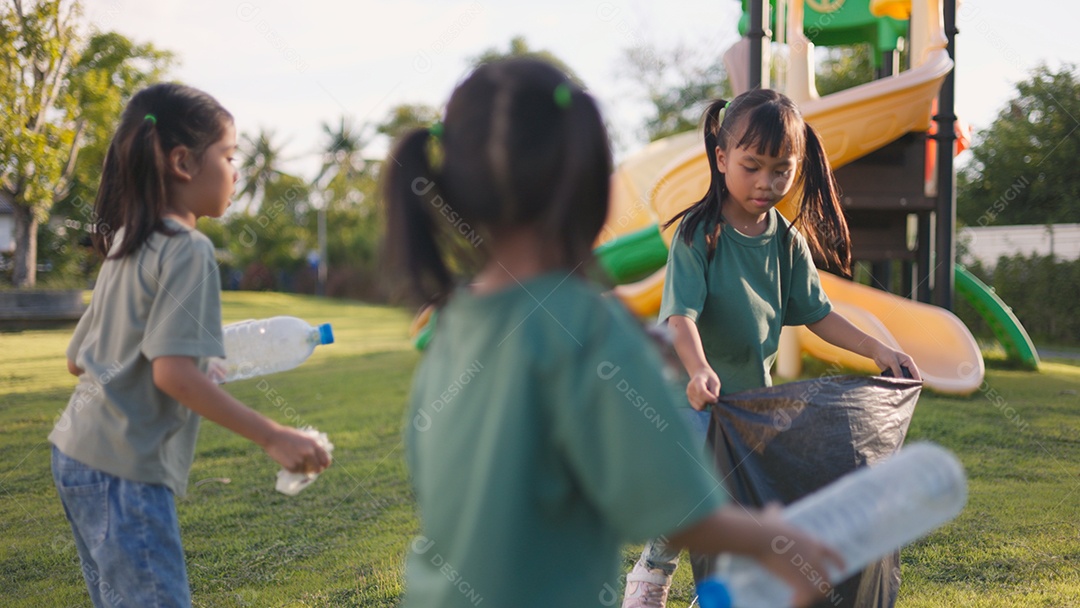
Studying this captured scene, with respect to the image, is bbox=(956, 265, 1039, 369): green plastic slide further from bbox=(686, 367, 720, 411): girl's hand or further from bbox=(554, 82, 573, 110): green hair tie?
bbox=(554, 82, 573, 110): green hair tie

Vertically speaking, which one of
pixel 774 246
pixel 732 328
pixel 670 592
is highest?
pixel 774 246

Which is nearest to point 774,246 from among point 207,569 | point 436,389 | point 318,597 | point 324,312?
point 436,389

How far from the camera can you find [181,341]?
1812 millimetres

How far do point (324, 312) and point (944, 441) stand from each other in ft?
66.4

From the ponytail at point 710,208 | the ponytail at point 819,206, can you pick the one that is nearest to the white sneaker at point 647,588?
the ponytail at point 710,208

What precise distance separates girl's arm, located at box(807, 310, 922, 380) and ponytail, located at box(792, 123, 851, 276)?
26 cm

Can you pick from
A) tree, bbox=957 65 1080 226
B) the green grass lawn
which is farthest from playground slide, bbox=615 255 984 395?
tree, bbox=957 65 1080 226

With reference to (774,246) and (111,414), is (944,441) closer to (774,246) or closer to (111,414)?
(774,246)

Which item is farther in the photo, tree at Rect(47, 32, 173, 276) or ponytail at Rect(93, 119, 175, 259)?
tree at Rect(47, 32, 173, 276)

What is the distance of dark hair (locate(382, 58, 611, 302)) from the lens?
112cm

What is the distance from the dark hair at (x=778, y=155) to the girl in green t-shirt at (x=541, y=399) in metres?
1.44

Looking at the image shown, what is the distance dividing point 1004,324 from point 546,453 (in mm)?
9258

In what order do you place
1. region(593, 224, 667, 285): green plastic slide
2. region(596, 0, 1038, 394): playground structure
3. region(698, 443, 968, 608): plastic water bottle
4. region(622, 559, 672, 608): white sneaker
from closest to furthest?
1. region(698, 443, 968, 608): plastic water bottle
2. region(622, 559, 672, 608): white sneaker
3. region(596, 0, 1038, 394): playground structure
4. region(593, 224, 667, 285): green plastic slide

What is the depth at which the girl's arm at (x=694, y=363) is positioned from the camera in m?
2.14
